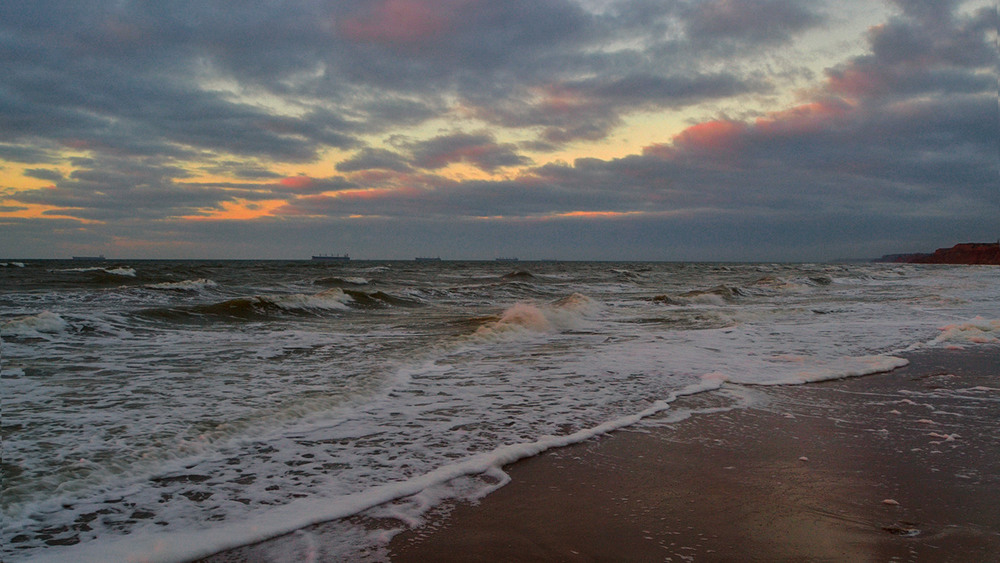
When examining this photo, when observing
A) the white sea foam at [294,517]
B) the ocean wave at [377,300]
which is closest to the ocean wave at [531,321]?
the ocean wave at [377,300]

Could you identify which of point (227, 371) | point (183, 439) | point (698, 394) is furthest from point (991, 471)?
point (227, 371)

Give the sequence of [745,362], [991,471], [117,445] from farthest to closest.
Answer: [745,362]
[117,445]
[991,471]

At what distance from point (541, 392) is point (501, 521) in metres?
3.00

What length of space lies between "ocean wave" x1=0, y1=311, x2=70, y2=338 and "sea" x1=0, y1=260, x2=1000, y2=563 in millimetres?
44

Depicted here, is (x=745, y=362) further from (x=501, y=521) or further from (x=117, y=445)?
(x=117, y=445)

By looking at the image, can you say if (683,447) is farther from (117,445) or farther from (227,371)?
(227,371)

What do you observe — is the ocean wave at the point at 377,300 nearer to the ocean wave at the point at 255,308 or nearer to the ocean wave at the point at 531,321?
the ocean wave at the point at 255,308

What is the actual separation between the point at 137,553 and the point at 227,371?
4526 millimetres

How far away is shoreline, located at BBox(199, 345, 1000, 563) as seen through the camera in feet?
8.59

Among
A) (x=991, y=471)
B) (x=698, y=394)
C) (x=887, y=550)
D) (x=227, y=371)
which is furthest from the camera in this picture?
(x=227, y=371)

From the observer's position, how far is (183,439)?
420cm

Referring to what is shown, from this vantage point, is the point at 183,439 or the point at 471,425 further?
the point at 471,425

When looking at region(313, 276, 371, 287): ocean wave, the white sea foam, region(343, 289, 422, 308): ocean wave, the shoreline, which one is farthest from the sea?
region(313, 276, 371, 287): ocean wave

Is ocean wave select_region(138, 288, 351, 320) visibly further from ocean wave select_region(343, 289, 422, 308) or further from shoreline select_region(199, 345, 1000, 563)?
shoreline select_region(199, 345, 1000, 563)
